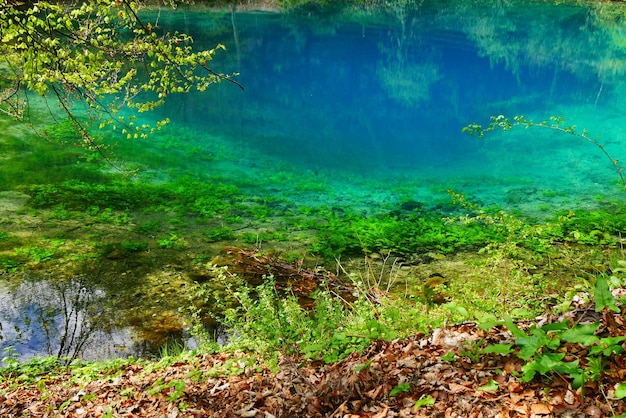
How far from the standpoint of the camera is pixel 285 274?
7.66 meters

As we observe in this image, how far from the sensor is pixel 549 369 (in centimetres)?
270

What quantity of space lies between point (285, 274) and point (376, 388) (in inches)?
178

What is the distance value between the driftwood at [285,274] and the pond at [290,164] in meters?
0.53

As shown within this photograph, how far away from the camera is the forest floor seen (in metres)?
2.74

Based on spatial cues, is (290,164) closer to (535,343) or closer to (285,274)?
(285,274)

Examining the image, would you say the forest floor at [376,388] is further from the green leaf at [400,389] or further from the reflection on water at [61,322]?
the reflection on water at [61,322]

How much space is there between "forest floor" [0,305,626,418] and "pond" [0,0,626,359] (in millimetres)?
1806

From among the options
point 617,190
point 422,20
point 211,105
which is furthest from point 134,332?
point 422,20

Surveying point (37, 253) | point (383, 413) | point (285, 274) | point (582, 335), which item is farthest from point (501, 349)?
point (37, 253)

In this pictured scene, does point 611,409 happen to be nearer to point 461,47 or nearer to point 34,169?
point 34,169

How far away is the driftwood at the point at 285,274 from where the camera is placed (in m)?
7.06

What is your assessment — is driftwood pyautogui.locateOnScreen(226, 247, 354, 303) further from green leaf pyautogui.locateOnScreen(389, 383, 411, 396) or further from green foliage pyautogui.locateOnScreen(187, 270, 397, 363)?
green leaf pyautogui.locateOnScreen(389, 383, 411, 396)

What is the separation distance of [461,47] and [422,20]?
880 centimetres

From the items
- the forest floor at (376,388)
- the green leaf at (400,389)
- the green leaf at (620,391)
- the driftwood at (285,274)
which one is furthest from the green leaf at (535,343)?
the driftwood at (285,274)
